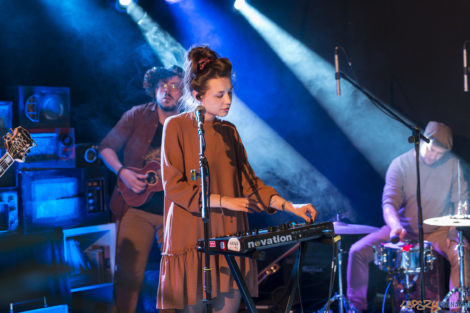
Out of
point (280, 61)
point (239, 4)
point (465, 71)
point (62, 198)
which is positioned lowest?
point (62, 198)

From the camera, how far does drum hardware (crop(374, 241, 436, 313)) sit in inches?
171

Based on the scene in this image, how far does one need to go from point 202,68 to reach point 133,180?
244 centimetres

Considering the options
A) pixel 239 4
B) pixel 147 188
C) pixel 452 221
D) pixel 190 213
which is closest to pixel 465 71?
pixel 452 221

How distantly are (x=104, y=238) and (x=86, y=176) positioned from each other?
573 millimetres

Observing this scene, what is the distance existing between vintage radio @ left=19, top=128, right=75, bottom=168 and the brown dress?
2.06 meters

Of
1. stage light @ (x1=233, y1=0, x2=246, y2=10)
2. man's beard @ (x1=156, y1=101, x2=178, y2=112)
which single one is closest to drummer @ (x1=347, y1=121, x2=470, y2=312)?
man's beard @ (x1=156, y1=101, x2=178, y2=112)

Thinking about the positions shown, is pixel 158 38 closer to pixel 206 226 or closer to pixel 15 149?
pixel 15 149

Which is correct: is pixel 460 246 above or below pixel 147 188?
below

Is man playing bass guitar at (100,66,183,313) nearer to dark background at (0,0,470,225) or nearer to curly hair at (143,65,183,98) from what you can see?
curly hair at (143,65,183,98)

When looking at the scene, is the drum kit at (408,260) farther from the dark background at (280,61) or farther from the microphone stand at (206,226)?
the microphone stand at (206,226)

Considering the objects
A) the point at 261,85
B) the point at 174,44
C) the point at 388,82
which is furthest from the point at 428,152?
the point at 174,44

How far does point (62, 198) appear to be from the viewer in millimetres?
4348

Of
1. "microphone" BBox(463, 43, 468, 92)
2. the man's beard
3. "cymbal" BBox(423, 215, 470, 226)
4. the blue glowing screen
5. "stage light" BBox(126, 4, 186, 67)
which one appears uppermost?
"stage light" BBox(126, 4, 186, 67)

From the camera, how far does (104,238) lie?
4.61 meters
